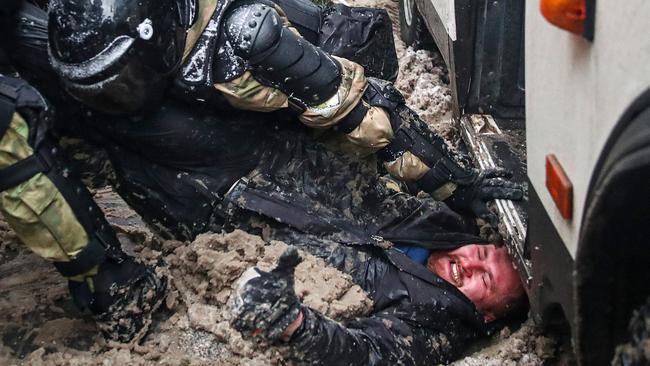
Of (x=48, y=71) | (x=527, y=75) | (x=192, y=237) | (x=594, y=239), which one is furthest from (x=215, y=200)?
(x=594, y=239)

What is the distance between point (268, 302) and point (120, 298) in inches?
25.0

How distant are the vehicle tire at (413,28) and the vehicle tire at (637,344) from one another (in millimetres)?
3320

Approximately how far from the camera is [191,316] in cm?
269

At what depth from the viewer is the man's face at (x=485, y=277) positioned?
9.57ft

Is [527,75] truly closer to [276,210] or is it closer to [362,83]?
[362,83]

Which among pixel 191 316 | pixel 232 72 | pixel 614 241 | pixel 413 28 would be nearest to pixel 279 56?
pixel 232 72

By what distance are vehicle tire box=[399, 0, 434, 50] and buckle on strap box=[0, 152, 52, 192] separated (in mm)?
2876

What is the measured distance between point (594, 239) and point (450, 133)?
2352 mm

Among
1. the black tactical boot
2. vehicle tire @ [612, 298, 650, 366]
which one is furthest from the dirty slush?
vehicle tire @ [612, 298, 650, 366]

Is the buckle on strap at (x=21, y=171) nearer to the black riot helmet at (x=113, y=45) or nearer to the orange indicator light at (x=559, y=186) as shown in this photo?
the black riot helmet at (x=113, y=45)

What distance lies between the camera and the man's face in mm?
2916

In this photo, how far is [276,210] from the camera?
2859mm

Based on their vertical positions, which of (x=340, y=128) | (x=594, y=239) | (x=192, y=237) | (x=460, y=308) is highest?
(x=594, y=239)

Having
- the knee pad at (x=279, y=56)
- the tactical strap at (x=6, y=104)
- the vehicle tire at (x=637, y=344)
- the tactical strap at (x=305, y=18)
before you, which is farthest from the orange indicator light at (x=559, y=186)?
the tactical strap at (x=305, y=18)
